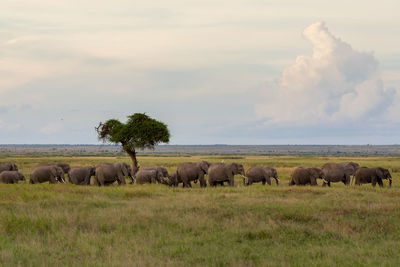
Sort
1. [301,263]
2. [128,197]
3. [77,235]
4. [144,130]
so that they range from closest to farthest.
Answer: [301,263] < [77,235] < [128,197] < [144,130]

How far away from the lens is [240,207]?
17328 millimetres

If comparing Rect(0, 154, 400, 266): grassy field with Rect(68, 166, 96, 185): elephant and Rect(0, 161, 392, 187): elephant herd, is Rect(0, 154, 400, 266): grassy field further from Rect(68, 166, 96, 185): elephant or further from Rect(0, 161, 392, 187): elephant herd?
Rect(68, 166, 96, 185): elephant

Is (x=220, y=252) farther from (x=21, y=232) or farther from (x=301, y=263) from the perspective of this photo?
(x=21, y=232)

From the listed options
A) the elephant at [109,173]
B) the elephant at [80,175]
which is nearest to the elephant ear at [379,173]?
the elephant at [109,173]

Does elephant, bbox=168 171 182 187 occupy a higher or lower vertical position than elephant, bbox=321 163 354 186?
lower

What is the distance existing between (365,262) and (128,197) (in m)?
13.4

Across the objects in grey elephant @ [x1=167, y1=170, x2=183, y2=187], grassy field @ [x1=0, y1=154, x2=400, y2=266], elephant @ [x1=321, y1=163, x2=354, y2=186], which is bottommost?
grassy field @ [x1=0, y1=154, x2=400, y2=266]

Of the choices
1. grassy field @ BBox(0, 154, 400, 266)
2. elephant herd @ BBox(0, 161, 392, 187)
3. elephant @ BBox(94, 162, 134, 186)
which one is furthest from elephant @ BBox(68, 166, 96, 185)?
grassy field @ BBox(0, 154, 400, 266)

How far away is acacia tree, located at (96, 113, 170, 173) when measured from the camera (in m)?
43.4

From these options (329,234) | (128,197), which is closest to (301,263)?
(329,234)

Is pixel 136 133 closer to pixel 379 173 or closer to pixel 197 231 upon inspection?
pixel 379 173

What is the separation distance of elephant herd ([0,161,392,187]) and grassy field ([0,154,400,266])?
28.1 feet

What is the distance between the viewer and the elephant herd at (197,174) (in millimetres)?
28953

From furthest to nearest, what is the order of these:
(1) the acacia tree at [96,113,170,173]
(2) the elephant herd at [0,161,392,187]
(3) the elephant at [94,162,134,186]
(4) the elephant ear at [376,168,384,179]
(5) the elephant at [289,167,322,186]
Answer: (1) the acacia tree at [96,113,170,173]
(5) the elephant at [289,167,322,186]
(2) the elephant herd at [0,161,392,187]
(3) the elephant at [94,162,134,186]
(4) the elephant ear at [376,168,384,179]
